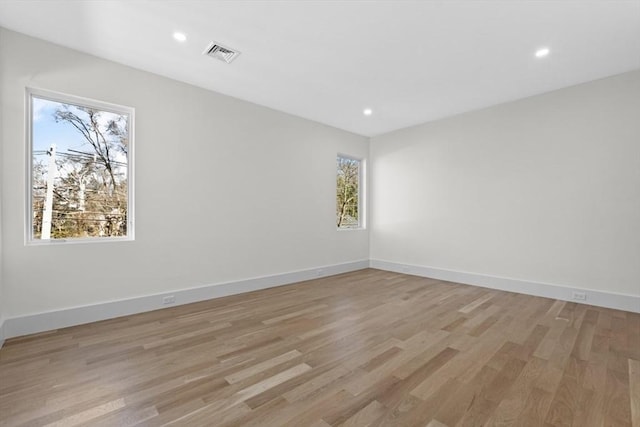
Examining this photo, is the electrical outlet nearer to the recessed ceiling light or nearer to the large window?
the recessed ceiling light

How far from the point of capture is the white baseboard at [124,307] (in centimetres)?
266

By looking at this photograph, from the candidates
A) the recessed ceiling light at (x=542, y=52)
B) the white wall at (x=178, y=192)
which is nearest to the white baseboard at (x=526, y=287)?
the white wall at (x=178, y=192)

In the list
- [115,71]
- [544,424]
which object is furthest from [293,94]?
[544,424]

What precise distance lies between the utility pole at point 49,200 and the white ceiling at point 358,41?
1.14 metres

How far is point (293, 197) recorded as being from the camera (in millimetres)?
4902

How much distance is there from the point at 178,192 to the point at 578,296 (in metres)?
5.50

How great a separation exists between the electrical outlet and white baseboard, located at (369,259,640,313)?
2 centimetres

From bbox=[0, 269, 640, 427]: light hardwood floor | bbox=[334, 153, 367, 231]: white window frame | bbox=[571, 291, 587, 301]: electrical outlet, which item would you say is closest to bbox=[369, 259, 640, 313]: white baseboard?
bbox=[571, 291, 587, 301]: electrical outlet

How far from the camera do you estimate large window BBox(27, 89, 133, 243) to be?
2830 millimetres

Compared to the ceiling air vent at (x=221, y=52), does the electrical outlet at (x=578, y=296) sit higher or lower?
lower

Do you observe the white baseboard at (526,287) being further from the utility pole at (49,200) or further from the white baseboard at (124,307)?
the utility pole at (49,200)

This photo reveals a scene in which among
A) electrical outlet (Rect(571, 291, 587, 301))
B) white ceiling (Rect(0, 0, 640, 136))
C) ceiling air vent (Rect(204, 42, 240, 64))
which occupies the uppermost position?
white ceiling (Rect(0, 0, 640, 136))

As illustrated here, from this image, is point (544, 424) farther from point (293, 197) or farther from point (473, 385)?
point (293, 197)

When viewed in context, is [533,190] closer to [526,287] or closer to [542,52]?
[526,287]
